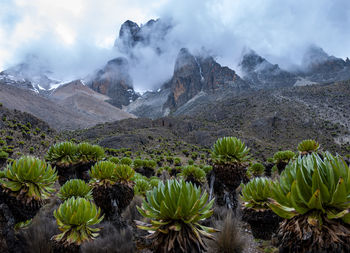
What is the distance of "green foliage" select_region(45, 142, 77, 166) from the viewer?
6285mm

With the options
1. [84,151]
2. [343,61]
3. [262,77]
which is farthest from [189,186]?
[343,61]

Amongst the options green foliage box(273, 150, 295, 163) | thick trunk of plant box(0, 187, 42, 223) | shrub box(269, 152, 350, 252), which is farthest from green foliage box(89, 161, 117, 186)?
green foliage box(273, 150, 295, 163)

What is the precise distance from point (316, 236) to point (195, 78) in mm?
139555

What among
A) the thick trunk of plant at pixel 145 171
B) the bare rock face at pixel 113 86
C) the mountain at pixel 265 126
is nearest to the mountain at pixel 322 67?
the mountain at pixel 265 126

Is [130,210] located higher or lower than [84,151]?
lower

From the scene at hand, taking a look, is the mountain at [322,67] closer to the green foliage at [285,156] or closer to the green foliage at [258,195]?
the green foliage at [285,156]

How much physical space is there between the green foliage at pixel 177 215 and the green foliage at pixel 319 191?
0.89 meters

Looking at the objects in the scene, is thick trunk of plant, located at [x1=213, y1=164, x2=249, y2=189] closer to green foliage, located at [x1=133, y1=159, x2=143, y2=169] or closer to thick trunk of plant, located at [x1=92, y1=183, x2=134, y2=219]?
thick trunk of plant, located at [x1=92, y1=183, x2=134, y2=219]

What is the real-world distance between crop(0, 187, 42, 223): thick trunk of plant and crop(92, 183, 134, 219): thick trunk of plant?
3.99ft

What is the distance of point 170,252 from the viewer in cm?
228

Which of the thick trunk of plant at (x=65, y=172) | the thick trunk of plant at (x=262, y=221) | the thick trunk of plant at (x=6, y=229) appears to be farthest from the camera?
the thick trunk of plant at (x=65, y=172)

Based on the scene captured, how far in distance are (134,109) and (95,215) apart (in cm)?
15650

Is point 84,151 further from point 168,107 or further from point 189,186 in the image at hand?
point 168,107

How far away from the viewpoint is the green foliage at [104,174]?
15.2ft
